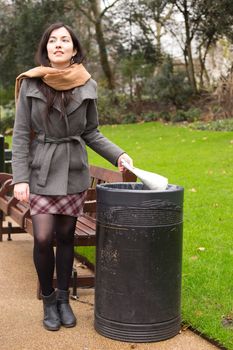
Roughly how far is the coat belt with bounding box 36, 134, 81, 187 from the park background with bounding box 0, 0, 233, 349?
3407 millimetres

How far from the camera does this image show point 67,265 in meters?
4.07

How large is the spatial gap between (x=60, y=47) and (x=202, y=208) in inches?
167

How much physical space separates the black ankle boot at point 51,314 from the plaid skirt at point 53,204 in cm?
59

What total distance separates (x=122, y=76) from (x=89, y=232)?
21.6m

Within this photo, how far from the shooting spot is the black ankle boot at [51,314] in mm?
3986

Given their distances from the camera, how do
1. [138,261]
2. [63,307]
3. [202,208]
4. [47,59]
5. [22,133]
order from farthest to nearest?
[202,208] < [63,307] < [47,59] < [22,133] < [138,261]

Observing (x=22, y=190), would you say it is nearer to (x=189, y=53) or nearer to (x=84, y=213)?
(x=84, y=213)

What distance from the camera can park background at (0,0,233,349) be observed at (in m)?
11.2

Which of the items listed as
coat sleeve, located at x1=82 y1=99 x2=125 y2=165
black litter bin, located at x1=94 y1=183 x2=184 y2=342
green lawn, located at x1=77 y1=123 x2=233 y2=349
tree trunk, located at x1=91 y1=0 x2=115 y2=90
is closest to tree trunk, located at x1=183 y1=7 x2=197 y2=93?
tree trunk, located at x1=91 y1=0 x2=115 y2=90

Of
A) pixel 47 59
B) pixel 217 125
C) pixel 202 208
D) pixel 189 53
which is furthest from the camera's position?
pixel 189 53

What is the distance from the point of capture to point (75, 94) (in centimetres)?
389

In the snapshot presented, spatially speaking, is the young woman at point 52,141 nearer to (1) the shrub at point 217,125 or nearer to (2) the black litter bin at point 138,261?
(2) the black litter bin at point 138,261

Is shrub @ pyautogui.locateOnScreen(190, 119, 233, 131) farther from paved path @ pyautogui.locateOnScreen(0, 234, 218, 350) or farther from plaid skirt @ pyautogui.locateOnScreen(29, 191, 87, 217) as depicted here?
plaid skirt @ pyautogui.locateOnScreen(29, 191, 87, 217)

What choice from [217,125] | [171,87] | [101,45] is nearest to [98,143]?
[217,125]
